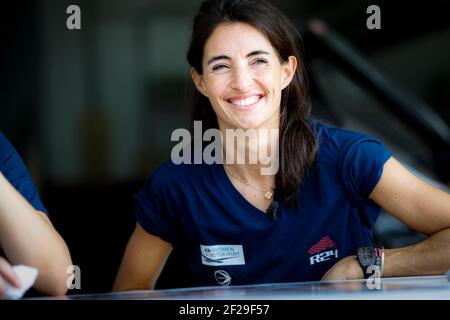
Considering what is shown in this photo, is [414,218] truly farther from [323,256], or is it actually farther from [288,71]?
[288,71]

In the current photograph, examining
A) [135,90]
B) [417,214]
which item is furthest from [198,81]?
[135,90]

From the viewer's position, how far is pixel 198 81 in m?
1.53

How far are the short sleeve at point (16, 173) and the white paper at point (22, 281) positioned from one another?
153 millimetres

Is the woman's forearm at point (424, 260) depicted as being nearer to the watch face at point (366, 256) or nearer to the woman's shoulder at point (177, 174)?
the watch face at point (366, 256)

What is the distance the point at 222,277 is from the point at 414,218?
46 centimetres

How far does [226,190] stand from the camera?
157cm

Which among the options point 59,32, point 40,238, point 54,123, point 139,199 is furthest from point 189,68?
point 54,123

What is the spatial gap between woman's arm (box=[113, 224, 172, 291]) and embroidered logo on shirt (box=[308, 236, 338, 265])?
1.21ft

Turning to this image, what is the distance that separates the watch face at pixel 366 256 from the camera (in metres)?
1.47

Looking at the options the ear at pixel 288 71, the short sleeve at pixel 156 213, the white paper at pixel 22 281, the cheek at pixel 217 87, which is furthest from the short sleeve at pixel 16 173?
the ear at pixel 288 71

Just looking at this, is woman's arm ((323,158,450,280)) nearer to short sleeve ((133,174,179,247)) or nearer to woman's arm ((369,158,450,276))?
woman's arm ((369,158,450,276))

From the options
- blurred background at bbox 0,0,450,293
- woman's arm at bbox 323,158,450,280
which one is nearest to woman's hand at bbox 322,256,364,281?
woman's arm at bbox 323,158,450,280

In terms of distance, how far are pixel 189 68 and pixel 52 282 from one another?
1.96 ft

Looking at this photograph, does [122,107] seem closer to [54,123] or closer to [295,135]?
[54,123]
